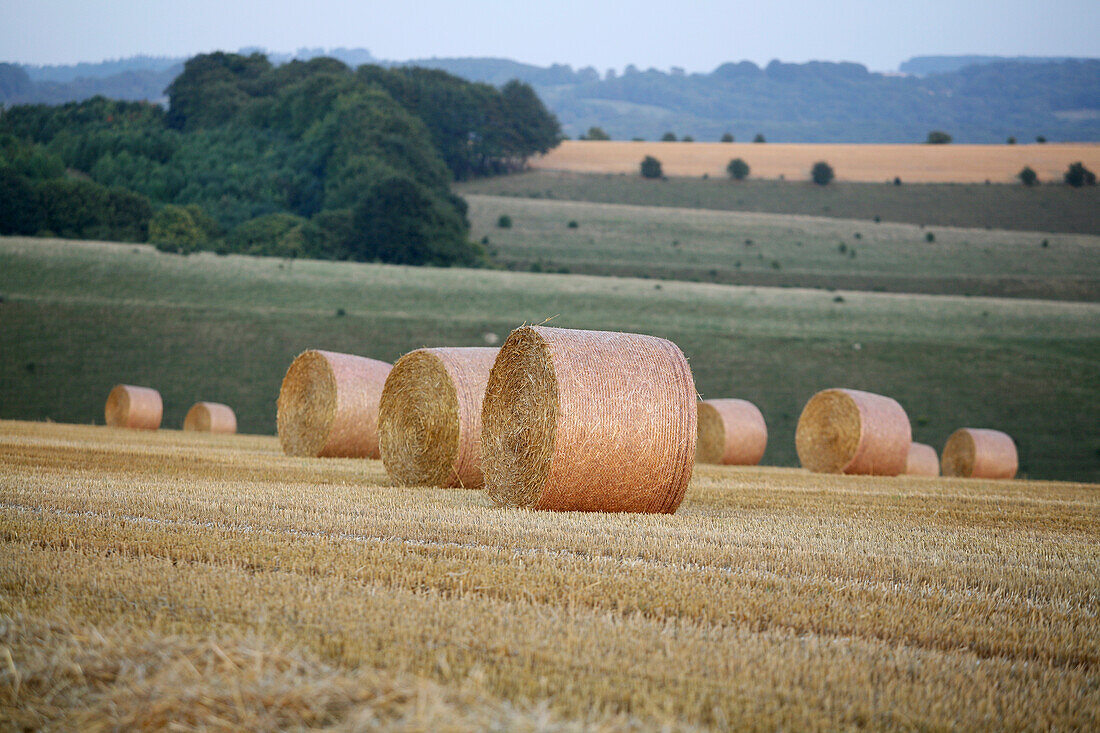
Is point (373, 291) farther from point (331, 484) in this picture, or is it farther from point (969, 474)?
point (331, 484)

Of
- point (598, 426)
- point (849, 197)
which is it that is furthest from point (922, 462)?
point (849, 197)

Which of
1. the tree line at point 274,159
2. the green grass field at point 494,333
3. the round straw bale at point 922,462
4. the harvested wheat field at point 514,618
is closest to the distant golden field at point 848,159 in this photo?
the tree line at point 274,159

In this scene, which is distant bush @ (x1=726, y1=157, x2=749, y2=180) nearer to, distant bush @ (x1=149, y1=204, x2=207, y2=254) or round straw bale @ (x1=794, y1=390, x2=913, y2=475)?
distant bush @ (x1=149, y1=204, x2=207, y2=254)

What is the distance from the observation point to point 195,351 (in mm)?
34969

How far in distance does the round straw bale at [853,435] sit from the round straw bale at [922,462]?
2958 mm

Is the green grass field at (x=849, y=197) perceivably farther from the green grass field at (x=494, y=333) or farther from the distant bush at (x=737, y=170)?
the green grass field at (x=494, y=333)

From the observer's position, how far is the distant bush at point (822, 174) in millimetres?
86838

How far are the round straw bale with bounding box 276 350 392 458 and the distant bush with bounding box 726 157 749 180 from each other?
76.3 metres

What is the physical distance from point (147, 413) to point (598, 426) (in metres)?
19.0

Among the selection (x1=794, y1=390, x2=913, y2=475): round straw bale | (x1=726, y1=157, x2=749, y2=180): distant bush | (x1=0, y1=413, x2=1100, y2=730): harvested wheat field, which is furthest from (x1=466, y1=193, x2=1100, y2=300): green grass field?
(x1=0, y1=413, x2=1100, y2=730): harvested wheat field

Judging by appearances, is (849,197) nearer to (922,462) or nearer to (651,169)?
(651,169)

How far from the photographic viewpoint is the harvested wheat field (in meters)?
3.67

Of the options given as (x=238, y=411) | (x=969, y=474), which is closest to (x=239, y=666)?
(x=969, y=474)

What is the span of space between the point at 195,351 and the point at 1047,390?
2613cm
